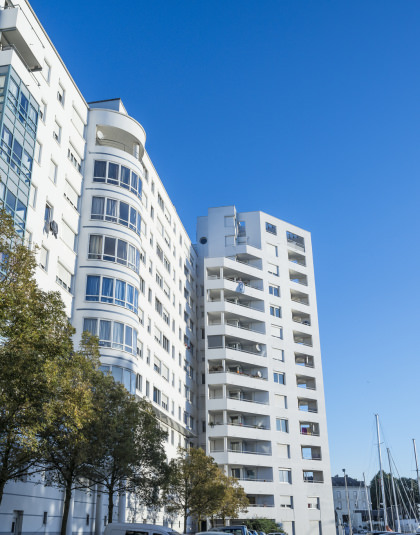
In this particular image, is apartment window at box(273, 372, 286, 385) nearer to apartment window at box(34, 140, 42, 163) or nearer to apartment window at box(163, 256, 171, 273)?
apartment window at box(163, 256, 171, 273)

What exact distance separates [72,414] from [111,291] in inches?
808

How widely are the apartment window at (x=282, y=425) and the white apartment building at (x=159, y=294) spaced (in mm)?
154

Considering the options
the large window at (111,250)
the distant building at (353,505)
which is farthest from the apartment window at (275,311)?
the distant building at (353,505)

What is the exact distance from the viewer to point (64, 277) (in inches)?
1377

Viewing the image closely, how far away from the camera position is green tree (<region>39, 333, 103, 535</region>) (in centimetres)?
1658

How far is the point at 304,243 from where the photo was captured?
253ft

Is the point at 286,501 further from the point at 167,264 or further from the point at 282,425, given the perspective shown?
the point at 167,264

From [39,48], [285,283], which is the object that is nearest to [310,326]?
[285,283]

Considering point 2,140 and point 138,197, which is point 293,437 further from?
point 2,140

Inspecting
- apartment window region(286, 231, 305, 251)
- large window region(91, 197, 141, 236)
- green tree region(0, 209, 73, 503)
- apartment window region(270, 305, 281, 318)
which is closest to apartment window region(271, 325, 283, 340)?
apartment window region(270, 305, 281, 318)

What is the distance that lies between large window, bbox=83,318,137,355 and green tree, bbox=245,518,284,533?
25072 mm

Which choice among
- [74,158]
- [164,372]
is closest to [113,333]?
[74,158]

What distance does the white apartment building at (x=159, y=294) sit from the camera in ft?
98.2

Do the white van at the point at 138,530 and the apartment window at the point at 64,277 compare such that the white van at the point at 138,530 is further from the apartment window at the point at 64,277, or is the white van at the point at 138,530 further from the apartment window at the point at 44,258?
the apartment window at the point at 64,277
